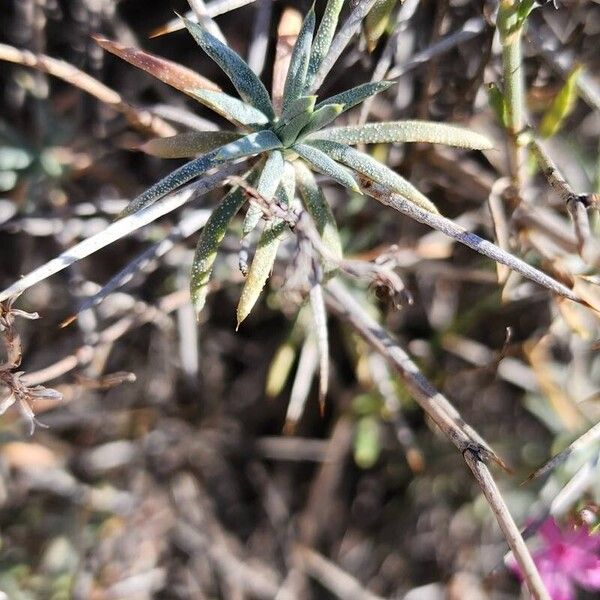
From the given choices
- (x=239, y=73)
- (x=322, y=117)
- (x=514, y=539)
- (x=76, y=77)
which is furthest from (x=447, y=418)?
(x=76, y=77)

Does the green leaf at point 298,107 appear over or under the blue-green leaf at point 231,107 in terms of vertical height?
under

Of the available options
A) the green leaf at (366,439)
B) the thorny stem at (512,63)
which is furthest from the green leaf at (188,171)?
the green leaf at (366,439)

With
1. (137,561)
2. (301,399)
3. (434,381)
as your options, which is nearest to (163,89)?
(301,399)

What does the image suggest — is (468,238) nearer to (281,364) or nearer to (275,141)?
(275,141)

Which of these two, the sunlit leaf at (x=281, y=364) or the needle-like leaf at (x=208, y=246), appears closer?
the needle-like leaf at (x=208, y=246)

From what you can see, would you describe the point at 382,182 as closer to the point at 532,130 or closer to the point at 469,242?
the point at 469,242

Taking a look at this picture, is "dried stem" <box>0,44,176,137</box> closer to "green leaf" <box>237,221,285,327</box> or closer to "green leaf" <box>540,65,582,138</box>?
"green leaf" <box>237,221,285,327</box>

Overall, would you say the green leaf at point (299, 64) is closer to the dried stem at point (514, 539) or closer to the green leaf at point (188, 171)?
the green leaf at point (188, 171)
